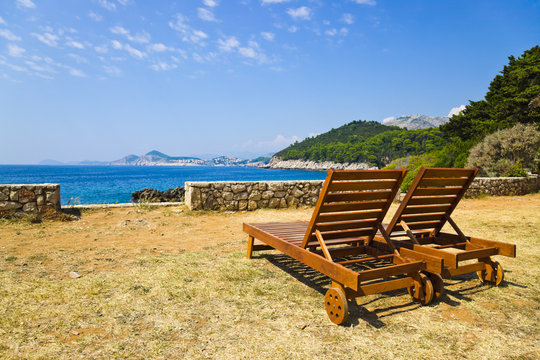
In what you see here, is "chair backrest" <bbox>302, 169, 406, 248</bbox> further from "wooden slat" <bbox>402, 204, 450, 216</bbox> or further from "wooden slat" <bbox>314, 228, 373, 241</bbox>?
"wooden slat" <bbox>402, 204, 450, 216</bbox>

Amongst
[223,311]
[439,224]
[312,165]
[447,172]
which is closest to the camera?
[223,311]

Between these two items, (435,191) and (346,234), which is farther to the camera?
(435,191)

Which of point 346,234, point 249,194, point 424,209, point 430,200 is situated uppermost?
point 430,200

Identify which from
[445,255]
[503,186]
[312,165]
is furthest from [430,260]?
[312,165]

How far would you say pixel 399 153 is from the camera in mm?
94688

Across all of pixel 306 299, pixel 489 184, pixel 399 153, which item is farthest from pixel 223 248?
pixel 399 153

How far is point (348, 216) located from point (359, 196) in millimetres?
245

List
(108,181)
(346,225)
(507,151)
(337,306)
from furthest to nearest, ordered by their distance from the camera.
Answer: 1. (108,181)
2. (507,151)
3. (346,225)
4. (337,306)

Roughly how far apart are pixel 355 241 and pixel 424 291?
0.87m

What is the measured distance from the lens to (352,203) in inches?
131

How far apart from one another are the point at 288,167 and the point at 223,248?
156409 millimetres

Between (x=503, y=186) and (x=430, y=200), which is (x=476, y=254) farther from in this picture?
(x=503, y=186)

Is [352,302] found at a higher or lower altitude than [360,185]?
lower

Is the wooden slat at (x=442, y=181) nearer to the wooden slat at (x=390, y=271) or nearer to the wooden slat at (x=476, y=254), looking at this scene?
the wooden slat at (x=476, y=254)
